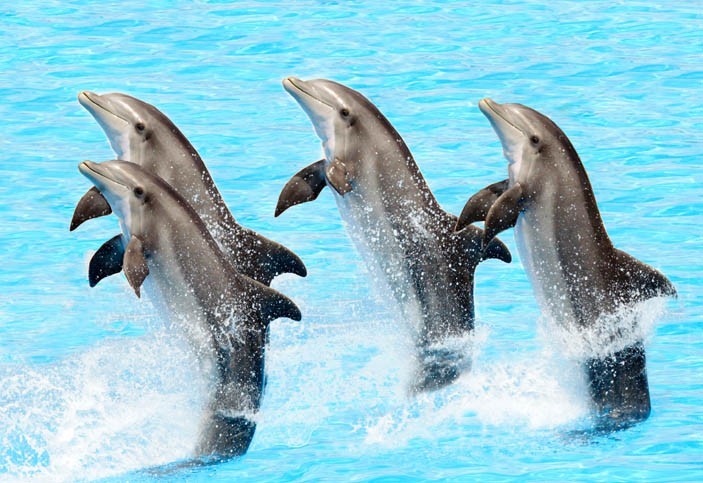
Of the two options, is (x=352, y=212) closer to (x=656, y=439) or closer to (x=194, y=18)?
(x=656, y=439)

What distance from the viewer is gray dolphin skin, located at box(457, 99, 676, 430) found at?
10.7m

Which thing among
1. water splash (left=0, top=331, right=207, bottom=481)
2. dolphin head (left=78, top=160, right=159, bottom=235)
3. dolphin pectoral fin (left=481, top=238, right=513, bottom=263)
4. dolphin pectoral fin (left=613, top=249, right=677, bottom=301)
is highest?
dolphin head (left=78, top=160, right=159, bottom=235)

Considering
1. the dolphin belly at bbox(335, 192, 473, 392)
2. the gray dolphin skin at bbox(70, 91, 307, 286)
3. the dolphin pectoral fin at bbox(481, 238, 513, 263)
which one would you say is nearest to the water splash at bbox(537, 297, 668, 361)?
the dolphin pectoral fin at bbox(481, 238, 513, 263)

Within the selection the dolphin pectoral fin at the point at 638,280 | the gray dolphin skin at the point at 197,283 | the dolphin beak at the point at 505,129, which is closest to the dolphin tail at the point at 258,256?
the gray dolphin skin at the point at 197,283

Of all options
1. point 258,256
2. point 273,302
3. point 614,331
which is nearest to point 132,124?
point 258,256

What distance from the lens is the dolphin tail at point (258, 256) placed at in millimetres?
10547

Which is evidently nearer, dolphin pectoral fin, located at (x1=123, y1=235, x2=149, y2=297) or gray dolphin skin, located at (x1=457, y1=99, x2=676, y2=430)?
dolphin pectoral fin, located at (x1=123, y1=235, x2=149, y2=297)

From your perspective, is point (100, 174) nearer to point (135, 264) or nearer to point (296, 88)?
point (135, 264)

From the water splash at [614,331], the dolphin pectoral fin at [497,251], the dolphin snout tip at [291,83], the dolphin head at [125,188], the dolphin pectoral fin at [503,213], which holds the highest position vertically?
the dolphin snout tip at [291,83]

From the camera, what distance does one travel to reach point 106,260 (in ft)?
34.2

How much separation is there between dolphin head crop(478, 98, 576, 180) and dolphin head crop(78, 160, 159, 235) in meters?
2.53

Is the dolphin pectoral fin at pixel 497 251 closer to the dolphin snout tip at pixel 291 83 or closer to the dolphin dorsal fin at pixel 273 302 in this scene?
the dolphin dorsal fin at pixel 273 302

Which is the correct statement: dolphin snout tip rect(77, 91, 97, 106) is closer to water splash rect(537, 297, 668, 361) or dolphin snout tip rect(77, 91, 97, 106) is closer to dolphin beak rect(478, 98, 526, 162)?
dolphin beak rect(478, 98, 526, 162)

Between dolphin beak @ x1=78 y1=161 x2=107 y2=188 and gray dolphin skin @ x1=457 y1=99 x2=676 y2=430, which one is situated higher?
dolphin beak @ x1=78 y1=161 x2=107 y2=188
